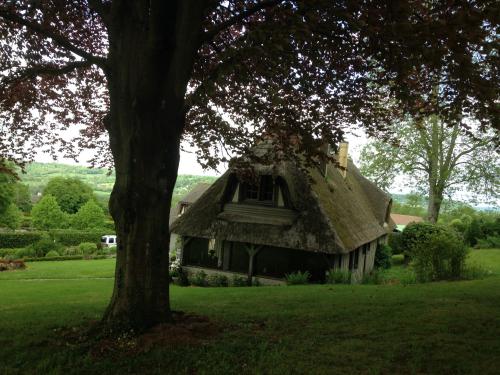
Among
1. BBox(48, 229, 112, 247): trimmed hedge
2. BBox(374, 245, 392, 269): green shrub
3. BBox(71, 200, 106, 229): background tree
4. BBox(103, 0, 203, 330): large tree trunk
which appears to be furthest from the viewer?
BBox(71, 200, 106, 229): background tree

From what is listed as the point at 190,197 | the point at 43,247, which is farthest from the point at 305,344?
the point at 190,197

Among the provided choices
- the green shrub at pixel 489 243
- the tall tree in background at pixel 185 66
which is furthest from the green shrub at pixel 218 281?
the green shrub at pixel 489 243

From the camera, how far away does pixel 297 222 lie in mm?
17703

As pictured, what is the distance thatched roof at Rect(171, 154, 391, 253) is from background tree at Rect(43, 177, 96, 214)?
217 ft

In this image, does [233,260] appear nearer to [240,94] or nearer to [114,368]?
[240,94]

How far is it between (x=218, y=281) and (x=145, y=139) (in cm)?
1446

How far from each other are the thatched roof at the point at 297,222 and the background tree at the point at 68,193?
6629cm

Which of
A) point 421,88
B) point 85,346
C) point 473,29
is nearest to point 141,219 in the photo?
point 85,346

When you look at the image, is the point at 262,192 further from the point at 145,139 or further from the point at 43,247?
the point at 43,247

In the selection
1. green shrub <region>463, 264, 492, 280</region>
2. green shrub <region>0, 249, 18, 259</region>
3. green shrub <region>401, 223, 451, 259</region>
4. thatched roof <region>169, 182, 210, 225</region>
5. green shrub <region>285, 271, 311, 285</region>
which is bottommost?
green shrub <region>0, 249, 18, 259</region>

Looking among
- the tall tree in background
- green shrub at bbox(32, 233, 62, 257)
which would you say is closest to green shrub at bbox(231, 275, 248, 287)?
the tall tree in background

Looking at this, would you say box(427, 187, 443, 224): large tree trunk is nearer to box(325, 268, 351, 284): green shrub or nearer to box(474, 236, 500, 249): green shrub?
box(474, 236, 500, 249): green shrub

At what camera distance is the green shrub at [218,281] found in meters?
18.7

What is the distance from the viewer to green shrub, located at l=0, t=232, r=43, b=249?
138 ft
